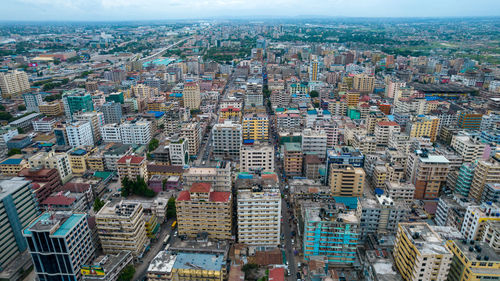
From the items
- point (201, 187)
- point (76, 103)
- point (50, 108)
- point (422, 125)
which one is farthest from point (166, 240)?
point (50, 108)

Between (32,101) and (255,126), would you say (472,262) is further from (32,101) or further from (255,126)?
(32,101)

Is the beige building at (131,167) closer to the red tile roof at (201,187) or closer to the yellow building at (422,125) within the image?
the red tile roof at (201,187)

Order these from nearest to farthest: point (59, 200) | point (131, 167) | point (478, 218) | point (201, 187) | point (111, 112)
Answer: point (478, 218), point (201, 187), point (59, 200), point (131, 167), point (111, 112)

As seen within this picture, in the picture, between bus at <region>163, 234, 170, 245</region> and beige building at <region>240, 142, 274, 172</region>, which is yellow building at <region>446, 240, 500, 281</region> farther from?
bus at <region>163, 234, 170, 245</region>

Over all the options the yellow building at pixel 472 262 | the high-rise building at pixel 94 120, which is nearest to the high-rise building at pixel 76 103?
the high-rise building at pixel 94 120

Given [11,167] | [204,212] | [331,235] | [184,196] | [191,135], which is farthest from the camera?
[191,135]

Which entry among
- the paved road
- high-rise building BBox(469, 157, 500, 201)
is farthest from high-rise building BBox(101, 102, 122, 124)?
high-rise building BBox(469, 157, 500, 201)

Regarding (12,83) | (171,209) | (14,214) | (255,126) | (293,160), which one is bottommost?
(171,209)

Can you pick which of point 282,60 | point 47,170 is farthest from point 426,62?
point 47,170
